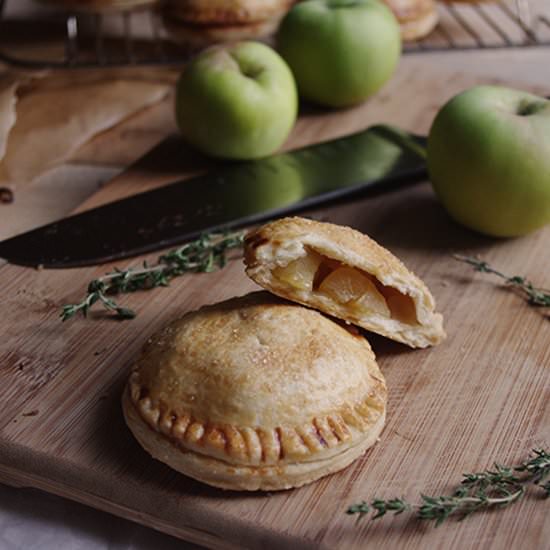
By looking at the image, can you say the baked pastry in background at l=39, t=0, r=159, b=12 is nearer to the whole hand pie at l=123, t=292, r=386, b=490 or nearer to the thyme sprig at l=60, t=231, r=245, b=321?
the thyme sprig at l=60, t=231, r=245, b=321

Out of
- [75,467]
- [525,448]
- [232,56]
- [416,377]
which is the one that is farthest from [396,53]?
[75,467]

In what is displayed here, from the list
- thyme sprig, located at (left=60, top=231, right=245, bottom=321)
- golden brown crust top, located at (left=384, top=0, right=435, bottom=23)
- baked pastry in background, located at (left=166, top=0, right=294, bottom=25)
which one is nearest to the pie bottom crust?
→ thyme sprig, located at (left=60, top=231, right=245, bottom=321)

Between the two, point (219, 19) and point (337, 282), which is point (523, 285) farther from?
point (219, 19)

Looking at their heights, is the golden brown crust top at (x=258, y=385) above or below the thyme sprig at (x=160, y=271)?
above

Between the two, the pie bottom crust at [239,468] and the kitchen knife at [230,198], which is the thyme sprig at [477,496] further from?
the kitchen knife at [230,198]

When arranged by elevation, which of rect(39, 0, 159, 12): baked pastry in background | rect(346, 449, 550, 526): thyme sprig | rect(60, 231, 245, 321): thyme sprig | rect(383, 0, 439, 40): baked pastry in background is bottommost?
rect(383, 0, 439, 40): baked pastry in background

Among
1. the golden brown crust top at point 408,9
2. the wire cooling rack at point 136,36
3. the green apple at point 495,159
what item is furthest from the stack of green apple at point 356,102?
the wire cooling rack at point 136,36

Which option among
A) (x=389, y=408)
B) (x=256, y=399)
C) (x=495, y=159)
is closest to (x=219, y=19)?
(x=495, y=159)
